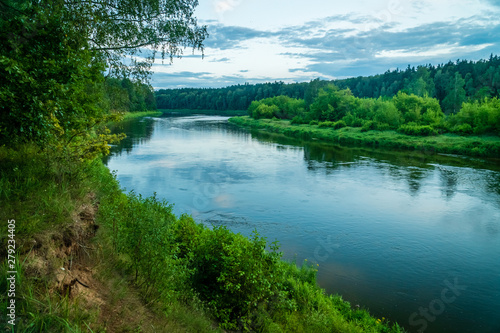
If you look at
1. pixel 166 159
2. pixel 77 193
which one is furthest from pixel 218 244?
pixel 166 159

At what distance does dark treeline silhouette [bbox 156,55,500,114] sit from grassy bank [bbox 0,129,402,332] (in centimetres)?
6096

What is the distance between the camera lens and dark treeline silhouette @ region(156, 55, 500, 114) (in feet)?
245

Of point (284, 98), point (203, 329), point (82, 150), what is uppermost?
point (284, 98)

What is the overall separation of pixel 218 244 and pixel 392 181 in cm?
1900

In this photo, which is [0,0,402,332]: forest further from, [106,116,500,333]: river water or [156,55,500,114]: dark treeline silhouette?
[156,55,500,114]: dark treeline silhouette

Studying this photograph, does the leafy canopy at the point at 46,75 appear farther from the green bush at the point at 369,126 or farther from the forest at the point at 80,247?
the green bush at the point at 369,126

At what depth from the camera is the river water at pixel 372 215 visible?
10.2 meters

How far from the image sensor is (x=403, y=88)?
9925cm

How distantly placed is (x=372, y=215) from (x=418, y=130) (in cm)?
3232

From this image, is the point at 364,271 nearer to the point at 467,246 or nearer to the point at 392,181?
the point at 467,246

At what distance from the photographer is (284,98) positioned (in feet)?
331

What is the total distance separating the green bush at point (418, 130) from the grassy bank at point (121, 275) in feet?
133

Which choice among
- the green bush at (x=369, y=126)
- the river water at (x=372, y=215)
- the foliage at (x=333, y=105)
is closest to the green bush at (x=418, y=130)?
the green bush at (x=369, y=126)

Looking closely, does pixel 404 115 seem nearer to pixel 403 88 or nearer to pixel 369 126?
pixel 369 126
